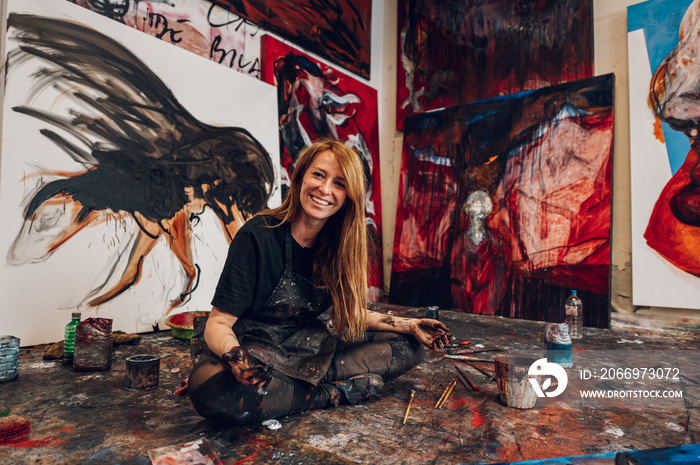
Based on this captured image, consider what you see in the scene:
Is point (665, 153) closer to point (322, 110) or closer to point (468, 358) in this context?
point (468, 358)

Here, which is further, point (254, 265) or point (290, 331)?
point (290, 331)

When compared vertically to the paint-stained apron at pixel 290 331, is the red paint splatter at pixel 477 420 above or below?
below

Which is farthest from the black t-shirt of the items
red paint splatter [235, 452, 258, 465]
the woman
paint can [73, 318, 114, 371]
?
paint can [73, 318, 114, 371]

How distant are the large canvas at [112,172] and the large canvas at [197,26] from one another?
244mm

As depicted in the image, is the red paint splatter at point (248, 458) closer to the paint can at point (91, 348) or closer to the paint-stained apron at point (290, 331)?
the paint-stained apron at point (290, 331)

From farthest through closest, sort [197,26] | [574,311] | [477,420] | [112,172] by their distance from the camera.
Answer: [574,311] → [197,26] → [112,172] → [477,420]

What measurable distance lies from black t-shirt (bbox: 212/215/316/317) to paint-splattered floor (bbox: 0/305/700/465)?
494mm

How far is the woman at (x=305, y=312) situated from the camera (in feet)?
5.00

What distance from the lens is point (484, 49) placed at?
468 centimetres

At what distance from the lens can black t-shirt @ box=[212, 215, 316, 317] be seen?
1.56m

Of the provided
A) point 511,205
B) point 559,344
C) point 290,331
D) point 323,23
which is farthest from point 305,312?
point 323,23

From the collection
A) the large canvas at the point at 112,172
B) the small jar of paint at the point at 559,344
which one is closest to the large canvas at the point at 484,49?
the large canvas at the point at 112,172

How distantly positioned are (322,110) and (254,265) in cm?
333

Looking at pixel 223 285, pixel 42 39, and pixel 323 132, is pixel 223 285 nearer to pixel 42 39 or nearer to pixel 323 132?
pixel 42 39
